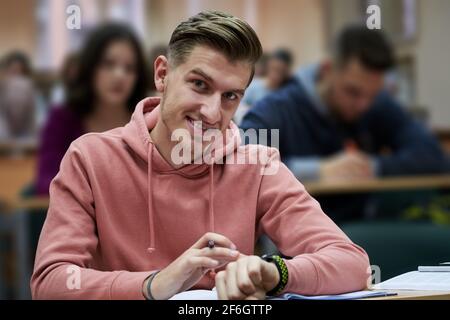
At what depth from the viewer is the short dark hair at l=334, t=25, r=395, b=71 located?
283 centimetres

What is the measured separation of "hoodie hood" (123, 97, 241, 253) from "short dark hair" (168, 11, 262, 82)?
0.08m

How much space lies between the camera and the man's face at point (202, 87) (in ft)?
3.12

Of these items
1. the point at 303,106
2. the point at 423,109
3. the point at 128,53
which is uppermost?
the point at 128,53

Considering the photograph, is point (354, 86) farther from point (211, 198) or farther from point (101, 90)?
point (211, 198)

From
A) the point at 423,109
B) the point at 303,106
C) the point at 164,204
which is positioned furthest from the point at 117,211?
the point at 423,109

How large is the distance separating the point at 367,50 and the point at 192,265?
2079mm

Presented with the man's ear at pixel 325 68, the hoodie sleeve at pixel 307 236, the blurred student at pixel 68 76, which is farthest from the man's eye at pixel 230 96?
the man's ear at pixel 325 68

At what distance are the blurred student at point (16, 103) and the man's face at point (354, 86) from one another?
81.7 inches

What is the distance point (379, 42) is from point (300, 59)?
576 mm

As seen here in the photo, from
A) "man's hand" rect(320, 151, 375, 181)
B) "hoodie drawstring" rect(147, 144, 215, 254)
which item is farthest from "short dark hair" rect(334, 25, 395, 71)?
"hoodie drawstring" rect(147, 144, 215, 254)

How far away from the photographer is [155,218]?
99cm

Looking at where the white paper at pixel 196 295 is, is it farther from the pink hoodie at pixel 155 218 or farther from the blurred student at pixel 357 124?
the blurred student at pixel 357 124

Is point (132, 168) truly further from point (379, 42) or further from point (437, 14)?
point (379, 42)
